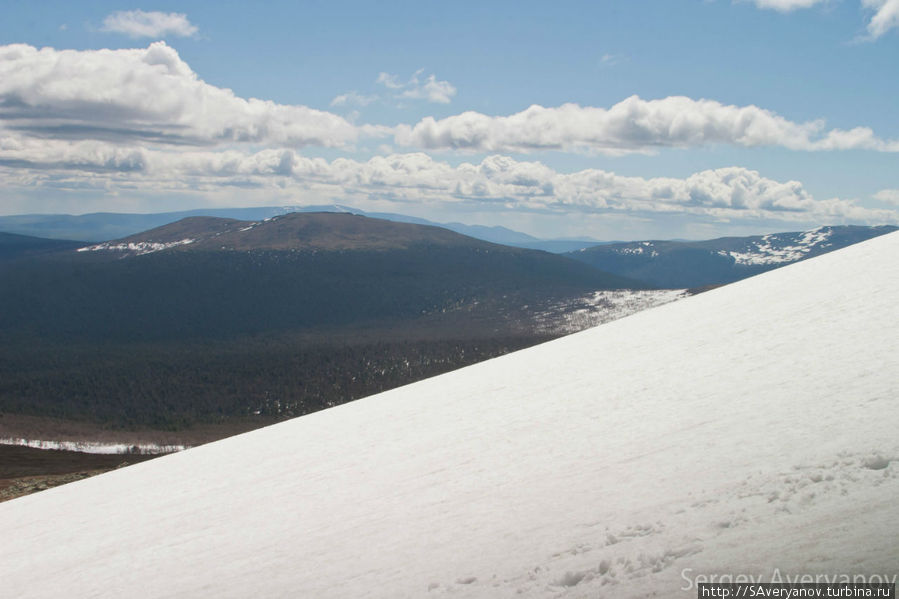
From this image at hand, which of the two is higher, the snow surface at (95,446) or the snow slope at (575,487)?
the snow slope at (575,487)

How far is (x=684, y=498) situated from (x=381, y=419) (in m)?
10.1

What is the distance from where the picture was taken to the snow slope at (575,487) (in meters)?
7.00

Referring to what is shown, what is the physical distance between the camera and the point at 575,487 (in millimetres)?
9141

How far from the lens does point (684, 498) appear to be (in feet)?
26.0

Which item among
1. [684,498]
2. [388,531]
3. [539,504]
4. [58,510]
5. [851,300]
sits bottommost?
[58,510]

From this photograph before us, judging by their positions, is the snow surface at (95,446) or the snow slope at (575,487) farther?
the snow surface at (95,446)

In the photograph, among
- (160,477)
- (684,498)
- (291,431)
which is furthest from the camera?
(291,431)

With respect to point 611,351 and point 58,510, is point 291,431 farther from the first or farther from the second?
point 611,351

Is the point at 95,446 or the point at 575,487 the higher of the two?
the point at 575,487

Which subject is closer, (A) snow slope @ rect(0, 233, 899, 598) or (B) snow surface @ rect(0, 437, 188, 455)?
(A) snow slope @ rect(0, 233, 899, 598)

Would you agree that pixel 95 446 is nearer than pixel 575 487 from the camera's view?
No

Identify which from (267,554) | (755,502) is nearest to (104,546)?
(267,554)

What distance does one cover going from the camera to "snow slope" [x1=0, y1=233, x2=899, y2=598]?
700 cm

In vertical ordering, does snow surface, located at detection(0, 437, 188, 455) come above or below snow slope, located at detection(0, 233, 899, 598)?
below
